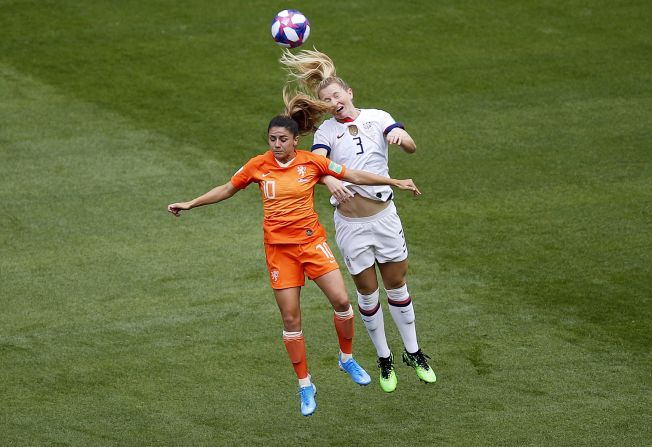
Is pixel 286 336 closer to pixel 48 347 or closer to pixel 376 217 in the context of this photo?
pixel 376 217

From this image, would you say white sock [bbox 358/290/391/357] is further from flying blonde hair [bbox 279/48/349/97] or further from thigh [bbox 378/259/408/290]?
flying blonde hair [bbox 279/48/349/97]

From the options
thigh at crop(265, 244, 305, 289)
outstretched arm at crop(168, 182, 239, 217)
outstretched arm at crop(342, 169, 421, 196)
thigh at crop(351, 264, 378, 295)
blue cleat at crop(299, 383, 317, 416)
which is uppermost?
outstretched arm at crop(342, 169, 421, 196)

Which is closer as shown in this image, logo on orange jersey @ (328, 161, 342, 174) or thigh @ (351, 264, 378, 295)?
logo on orange jersey @ (328, 161, 342, 174)

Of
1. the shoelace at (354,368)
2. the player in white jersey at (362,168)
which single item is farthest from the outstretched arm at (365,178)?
the shoelace at (354,368)

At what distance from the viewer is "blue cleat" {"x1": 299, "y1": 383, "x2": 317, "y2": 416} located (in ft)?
33.9

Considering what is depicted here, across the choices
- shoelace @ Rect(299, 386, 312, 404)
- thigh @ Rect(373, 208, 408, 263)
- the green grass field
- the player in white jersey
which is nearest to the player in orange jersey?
shoelace @ Rect(299, 386, 312, 404)

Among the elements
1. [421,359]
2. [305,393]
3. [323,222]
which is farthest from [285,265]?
[323,222]

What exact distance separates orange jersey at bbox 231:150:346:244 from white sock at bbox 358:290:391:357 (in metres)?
1.13

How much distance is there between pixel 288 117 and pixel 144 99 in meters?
9.94

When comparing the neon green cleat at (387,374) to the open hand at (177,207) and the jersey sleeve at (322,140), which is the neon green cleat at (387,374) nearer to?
the jersey sleeve at (322,140)

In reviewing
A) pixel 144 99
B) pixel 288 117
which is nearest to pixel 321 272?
pixel 288 117

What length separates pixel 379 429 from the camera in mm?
10828

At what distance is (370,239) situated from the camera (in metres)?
10.8

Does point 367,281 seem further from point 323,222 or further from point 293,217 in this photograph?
point 323,222
